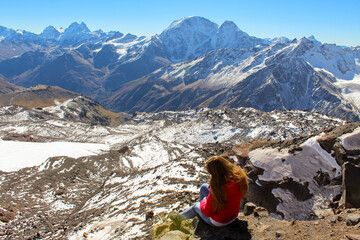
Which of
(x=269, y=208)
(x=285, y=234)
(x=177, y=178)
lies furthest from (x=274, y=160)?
(x=177, y=178)

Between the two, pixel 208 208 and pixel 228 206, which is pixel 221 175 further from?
pixel 208 208

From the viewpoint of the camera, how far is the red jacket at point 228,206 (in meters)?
7.76

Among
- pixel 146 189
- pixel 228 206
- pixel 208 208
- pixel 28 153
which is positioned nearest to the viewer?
pixel 228 206

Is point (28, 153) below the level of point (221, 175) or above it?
below

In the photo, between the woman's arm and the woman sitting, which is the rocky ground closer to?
the woman sitting

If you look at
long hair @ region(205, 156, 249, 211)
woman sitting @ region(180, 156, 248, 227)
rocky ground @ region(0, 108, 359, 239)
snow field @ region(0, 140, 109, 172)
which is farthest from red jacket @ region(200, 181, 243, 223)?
snow field @ region(0, 140, 109, 172)

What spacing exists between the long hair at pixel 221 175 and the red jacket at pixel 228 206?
0.15 meters

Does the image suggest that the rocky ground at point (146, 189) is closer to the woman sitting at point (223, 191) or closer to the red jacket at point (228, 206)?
the red jacket at point (228, 206)

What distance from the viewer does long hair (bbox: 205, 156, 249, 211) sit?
7535 mm

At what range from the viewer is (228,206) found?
8.05 metres

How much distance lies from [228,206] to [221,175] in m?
1.31

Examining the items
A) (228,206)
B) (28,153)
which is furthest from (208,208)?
(28,153)

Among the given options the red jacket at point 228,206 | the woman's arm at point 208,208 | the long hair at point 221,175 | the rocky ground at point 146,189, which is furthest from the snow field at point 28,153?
the long hair at point 221,175

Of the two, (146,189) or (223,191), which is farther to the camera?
(146,189)
